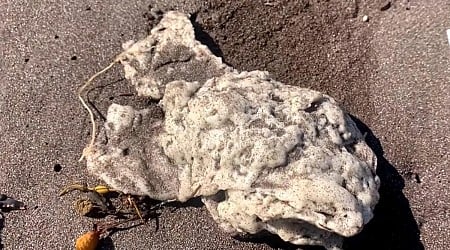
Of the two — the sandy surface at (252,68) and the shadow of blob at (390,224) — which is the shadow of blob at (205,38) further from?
the shadow of blob at (390,224)

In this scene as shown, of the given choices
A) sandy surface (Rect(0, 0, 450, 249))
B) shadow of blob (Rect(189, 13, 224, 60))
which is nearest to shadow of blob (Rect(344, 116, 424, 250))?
sandy surface (Rect(0, 0, 450, 249))

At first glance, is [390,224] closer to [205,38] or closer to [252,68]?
[252,68]

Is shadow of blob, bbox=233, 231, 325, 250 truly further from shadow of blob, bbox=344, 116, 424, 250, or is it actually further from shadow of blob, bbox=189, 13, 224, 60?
shadow of blob, bbox=189, 13, 224, 60

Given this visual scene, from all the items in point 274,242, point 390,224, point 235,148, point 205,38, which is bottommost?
point 274,242

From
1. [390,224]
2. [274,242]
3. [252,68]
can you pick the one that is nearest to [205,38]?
[252,68]

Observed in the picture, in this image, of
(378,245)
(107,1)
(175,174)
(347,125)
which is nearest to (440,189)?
(378,245)

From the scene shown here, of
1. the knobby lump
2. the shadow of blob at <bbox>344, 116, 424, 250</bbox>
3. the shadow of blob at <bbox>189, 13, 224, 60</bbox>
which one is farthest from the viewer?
the shadow of blob at <bbox>189, 13, 224, 60</bbox>
